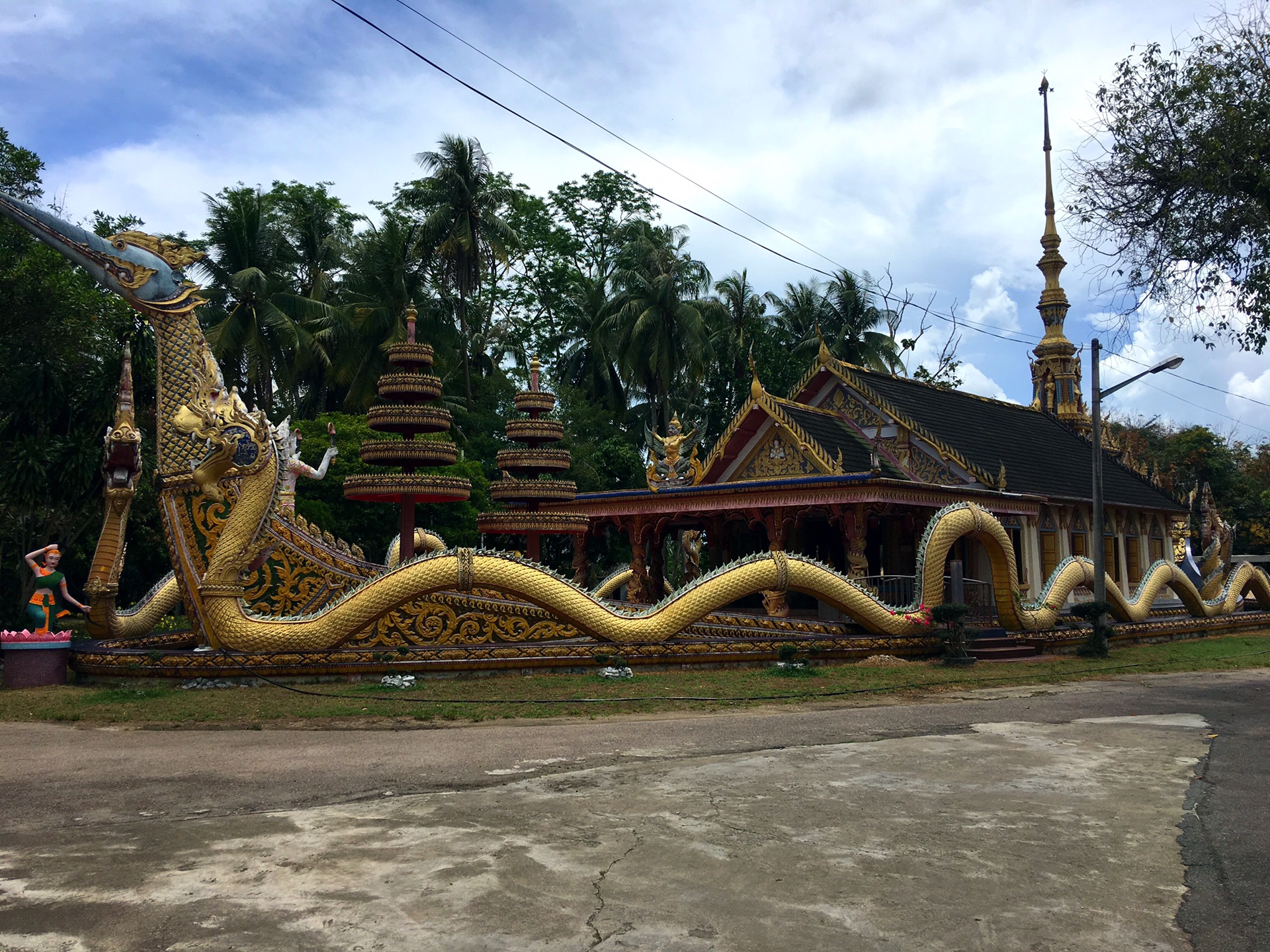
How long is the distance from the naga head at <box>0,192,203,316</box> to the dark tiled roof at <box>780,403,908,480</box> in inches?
469

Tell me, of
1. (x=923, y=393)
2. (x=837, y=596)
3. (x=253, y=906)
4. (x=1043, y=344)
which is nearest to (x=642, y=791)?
(x=253, y=906)

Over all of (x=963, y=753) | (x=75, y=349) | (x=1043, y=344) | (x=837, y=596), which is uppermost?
(x=1043, y=344)

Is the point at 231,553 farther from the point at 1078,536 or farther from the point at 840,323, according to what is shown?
the point at 840,323

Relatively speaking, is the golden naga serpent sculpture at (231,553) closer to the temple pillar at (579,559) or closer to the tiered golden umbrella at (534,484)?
the tiered golden umbrella at (534,484)

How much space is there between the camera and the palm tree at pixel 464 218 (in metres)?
33.5

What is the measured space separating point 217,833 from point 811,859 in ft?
10.5

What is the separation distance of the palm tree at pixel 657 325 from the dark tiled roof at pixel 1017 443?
1273 centimetres

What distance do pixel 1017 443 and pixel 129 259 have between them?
20947 millimetres

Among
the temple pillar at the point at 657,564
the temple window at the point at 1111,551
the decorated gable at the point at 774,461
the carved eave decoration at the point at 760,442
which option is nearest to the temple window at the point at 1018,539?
the temple window at the point at 1111,551

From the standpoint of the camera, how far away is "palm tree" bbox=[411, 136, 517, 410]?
110 feet

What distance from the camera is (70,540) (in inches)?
718

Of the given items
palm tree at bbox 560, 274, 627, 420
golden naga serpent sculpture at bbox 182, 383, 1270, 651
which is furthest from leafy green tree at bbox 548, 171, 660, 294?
golden naga serpent sculpture at bbox 182, 383, 1270, 651

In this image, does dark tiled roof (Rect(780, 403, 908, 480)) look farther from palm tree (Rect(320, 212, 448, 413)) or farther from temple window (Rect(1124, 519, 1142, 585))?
palm tree (Rect(320, 212, 448, 413))

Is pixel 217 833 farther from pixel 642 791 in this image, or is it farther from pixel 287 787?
pixel 642 791
